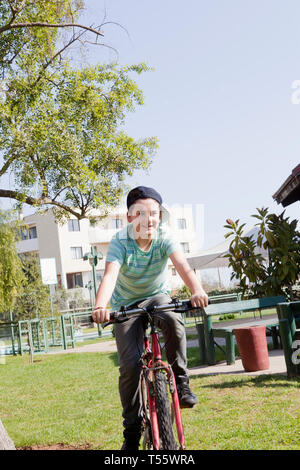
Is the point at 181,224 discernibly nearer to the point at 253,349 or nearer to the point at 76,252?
the point at 76,252

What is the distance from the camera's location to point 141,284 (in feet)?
11.8

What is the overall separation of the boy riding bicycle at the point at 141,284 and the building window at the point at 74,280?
2302 inches

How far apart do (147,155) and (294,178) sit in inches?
316

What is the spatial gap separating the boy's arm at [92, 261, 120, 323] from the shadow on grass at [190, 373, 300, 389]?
3.67 meters

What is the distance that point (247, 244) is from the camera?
12305 millimetres

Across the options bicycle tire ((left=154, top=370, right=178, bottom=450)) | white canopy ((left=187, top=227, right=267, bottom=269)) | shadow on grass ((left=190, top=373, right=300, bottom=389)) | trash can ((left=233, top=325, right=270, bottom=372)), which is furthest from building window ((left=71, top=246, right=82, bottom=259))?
bicycle tire ((left=154, top=370, right=178, bottom=450))

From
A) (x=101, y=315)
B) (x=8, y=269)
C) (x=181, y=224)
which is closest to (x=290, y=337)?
(x=101, y=315)

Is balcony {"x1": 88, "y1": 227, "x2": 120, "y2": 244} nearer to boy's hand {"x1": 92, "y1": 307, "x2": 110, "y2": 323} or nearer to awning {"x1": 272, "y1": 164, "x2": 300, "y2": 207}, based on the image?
awning {"x1": 272, "y1": 164, "x2": 300, "y2": 207}

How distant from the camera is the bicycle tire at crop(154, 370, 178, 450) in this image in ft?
10.3

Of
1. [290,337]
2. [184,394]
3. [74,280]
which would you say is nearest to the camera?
[184,394]

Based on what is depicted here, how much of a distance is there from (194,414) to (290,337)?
5.74 feet

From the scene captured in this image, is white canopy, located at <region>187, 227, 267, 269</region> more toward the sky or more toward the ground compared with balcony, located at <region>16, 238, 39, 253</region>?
more toward the ground

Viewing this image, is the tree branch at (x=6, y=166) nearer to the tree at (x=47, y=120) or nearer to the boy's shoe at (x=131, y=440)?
the tree at (x=47, y=120)
